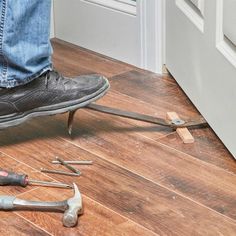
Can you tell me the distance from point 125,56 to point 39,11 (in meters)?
0.68

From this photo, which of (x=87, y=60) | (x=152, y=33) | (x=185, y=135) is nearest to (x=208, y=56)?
(x=185, y=135)

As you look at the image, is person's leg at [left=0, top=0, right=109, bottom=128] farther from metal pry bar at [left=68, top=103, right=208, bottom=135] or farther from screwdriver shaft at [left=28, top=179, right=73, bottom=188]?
screwdriver shaft at [left=28, top=179, right=73, bottom=188]

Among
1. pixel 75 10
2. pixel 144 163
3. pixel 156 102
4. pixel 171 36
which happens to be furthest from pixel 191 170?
pixel 75 10

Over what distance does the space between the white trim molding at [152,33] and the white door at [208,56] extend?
0.04 meters

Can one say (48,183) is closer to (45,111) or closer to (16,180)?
(16,180)

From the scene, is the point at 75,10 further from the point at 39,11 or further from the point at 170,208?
the point at 170,208

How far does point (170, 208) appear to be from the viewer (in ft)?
4.23

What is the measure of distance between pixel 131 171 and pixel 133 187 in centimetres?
7

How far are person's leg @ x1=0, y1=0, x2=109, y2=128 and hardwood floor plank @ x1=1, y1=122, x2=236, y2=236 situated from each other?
91 millimetres

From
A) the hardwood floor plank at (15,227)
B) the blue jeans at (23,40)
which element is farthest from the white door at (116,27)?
the hardwood floor plank at (15,227)

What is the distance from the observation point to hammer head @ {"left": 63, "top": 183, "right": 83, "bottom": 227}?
1.22 m

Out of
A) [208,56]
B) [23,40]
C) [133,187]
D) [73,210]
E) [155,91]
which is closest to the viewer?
[73,210]

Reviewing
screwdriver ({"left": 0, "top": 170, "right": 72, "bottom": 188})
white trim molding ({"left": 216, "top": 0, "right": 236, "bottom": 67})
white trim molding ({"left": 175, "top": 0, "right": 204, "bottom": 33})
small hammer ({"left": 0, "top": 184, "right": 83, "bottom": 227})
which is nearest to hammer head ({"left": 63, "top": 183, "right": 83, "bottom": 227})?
small hammer ({"left": 0, "top": 184, "right": 83, "bottom": 227})

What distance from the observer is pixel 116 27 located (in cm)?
212
